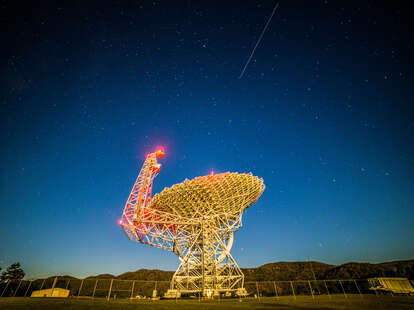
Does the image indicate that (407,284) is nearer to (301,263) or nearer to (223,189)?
(223,189)

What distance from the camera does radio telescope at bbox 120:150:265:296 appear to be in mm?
22219

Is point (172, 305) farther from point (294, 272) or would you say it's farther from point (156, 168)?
point (294, 272)

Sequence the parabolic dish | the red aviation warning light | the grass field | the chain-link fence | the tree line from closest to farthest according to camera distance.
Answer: the grass field < the chain-link fence < the parabolic dish < the red aviation warning light < the tree line

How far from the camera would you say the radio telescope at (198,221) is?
72.9 ft

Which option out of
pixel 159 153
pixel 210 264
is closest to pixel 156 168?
pixel 159 153

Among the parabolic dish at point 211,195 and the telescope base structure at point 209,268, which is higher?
the parabolic dish at point 211,195

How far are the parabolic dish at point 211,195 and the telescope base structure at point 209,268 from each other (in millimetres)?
2454

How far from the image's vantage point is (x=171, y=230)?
2523cm

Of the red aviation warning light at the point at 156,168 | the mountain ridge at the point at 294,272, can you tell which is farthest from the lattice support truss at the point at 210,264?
the mountain ridge at the point at 294,272

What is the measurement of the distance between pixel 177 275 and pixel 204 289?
4.25 m

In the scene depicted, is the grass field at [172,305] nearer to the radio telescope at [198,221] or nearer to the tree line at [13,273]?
the radio telescope at [198,221]

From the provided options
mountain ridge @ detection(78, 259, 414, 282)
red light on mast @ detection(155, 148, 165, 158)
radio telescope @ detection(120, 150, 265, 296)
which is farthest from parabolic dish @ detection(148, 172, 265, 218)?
mountain ridge @ detection(78, 259, 414, 282)

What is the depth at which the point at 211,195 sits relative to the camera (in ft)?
74.3

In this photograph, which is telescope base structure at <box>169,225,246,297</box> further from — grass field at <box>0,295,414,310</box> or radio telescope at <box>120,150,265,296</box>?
grass field at <box>0,295,414,310</box>
